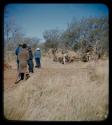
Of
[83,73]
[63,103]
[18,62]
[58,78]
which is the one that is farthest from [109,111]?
[58,78]

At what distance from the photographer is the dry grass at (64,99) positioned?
3168 millimetres

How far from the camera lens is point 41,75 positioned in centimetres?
592

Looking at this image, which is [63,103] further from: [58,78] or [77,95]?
[58,78]

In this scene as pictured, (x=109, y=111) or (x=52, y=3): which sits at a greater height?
(x=52, y=3)

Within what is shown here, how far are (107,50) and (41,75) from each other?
9.81ft

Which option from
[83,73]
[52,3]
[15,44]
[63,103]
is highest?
[52,3]

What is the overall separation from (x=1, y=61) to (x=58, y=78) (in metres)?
2.34

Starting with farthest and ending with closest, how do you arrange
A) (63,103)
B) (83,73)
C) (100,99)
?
(83,73)
(63,103)
(100,99)

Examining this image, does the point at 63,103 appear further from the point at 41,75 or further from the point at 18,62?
the point at 41,75

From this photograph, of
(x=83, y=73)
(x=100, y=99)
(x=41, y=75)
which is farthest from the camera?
(x=41, y=75)

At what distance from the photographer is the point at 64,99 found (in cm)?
404

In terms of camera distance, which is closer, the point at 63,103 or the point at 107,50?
the point at 107,50

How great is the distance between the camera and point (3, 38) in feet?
10.1

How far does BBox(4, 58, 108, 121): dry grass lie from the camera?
10.4 feet
